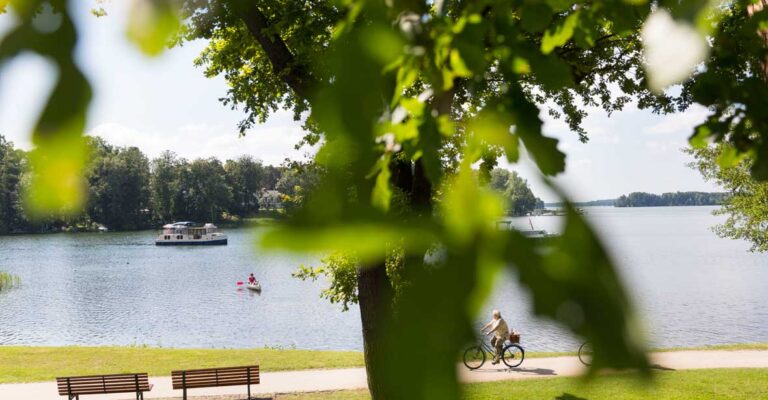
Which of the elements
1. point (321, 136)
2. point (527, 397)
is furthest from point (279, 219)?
point (527, 397)

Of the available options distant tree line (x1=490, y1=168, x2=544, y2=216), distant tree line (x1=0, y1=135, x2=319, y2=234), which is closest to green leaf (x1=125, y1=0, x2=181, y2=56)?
distant tree line (x1=0, y1=135, x2=319, y2=234)

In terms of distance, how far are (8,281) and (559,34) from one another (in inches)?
1763

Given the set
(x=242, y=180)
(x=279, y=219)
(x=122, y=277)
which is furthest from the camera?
(x=122, y=277)

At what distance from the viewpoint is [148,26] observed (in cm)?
71

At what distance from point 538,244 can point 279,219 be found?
0.24 meters

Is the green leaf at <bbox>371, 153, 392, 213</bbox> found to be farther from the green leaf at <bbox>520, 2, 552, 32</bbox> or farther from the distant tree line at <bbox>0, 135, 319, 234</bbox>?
the green leaf at <bbox>520, 2, 552, 32</bbox>

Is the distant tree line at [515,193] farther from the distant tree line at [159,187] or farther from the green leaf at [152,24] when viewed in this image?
the green leaf at [152,24]

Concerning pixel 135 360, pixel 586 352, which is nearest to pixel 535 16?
pixel 586 352

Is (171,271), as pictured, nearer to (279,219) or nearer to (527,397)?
(527,397)

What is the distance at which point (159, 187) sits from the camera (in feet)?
5.53

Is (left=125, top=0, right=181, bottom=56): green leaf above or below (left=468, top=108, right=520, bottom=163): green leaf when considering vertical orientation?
above

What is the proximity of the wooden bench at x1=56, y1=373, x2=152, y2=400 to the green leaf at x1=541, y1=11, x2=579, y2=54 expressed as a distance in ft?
43.1

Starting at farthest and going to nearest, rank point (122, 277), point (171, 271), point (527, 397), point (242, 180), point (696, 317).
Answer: point (171, 271) → point (122, 277) → point (696, 317) → point (527, 397) → point (242, 180)

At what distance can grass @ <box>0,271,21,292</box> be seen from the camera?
37.8 metres
